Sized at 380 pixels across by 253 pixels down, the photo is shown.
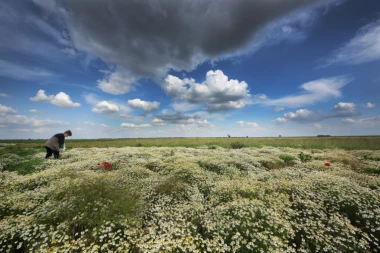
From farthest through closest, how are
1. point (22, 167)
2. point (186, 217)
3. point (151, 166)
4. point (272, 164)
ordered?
point (272, 164), point (151, 166), point (22, 167), point (186, 217)

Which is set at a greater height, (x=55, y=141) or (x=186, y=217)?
(x=55, y=141)

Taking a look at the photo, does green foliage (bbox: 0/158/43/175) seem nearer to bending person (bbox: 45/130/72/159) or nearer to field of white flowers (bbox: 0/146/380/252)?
bending person (bbox: 45/130/72/159)

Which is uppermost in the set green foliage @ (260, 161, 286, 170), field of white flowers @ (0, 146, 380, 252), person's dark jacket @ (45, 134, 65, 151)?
person's dark jacket @ (45, 134, 65, 151)

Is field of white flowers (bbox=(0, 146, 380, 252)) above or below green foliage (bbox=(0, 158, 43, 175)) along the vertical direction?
below

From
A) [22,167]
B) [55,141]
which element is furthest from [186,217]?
[55,141]

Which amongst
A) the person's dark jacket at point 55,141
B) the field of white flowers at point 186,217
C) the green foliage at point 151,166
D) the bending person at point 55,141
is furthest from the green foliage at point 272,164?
the person's dark jacket at point 55,141

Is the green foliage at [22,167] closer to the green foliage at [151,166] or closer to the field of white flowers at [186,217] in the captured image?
the field of white flowers at [186,217]

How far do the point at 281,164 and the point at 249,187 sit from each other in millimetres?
8244

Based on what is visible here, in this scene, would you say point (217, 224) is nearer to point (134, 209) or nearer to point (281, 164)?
point (134, 209)

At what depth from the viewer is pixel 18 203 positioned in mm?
6105

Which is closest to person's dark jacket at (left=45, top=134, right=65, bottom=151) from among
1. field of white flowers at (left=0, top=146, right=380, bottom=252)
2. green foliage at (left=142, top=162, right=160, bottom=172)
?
field of white flowers at (left=0, top=146, right=380, bottom=252)

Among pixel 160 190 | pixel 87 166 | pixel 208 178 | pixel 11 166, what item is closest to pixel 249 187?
pixel 208 178

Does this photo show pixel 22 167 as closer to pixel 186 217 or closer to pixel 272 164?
pixel 186 217

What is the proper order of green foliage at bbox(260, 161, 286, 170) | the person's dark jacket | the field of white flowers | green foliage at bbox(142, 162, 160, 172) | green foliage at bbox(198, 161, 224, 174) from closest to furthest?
the field of white flowers → green foliage at bbox(198, 161, 224, 174) → green foliage at bbox(142, 162, 160, 172) → green foliage at bbox(260, 161, 286, 170) → the person's dark jacket
